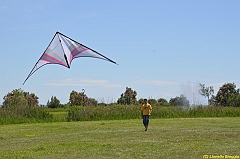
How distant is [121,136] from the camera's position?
53.4ft

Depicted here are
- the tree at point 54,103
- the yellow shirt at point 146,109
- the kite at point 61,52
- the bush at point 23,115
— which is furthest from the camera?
the tree at point 54,103

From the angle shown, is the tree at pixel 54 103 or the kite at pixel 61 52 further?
the tree at pixel 54 103

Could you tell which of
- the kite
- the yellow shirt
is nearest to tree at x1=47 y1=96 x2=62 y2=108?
the yellow shirt

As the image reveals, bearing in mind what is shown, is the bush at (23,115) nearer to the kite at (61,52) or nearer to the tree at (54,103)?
the kite at (61,52)

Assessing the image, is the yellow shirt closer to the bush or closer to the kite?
the kite

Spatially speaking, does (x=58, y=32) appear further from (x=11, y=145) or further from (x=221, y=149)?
(x=221, y=149)

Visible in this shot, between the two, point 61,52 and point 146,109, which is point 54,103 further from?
point 61,52

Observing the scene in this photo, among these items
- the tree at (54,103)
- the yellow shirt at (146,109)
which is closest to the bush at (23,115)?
the yellow shirt at (146,109)

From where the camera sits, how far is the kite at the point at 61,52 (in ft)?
41.0

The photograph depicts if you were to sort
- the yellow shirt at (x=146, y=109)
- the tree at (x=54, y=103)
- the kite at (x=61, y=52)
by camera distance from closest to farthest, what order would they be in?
the kite at (x=61, y=52) < the yellow shirt at (x=146, y=109) < the tree at (x=54, y=103)

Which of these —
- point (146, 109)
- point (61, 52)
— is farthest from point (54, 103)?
point (61, 52)

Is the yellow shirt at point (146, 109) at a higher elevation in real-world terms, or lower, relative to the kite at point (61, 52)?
lower

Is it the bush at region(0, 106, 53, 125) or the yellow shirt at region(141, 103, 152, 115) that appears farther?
the bush at region(0, 106, 53, 125)

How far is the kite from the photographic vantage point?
12.5 meters
